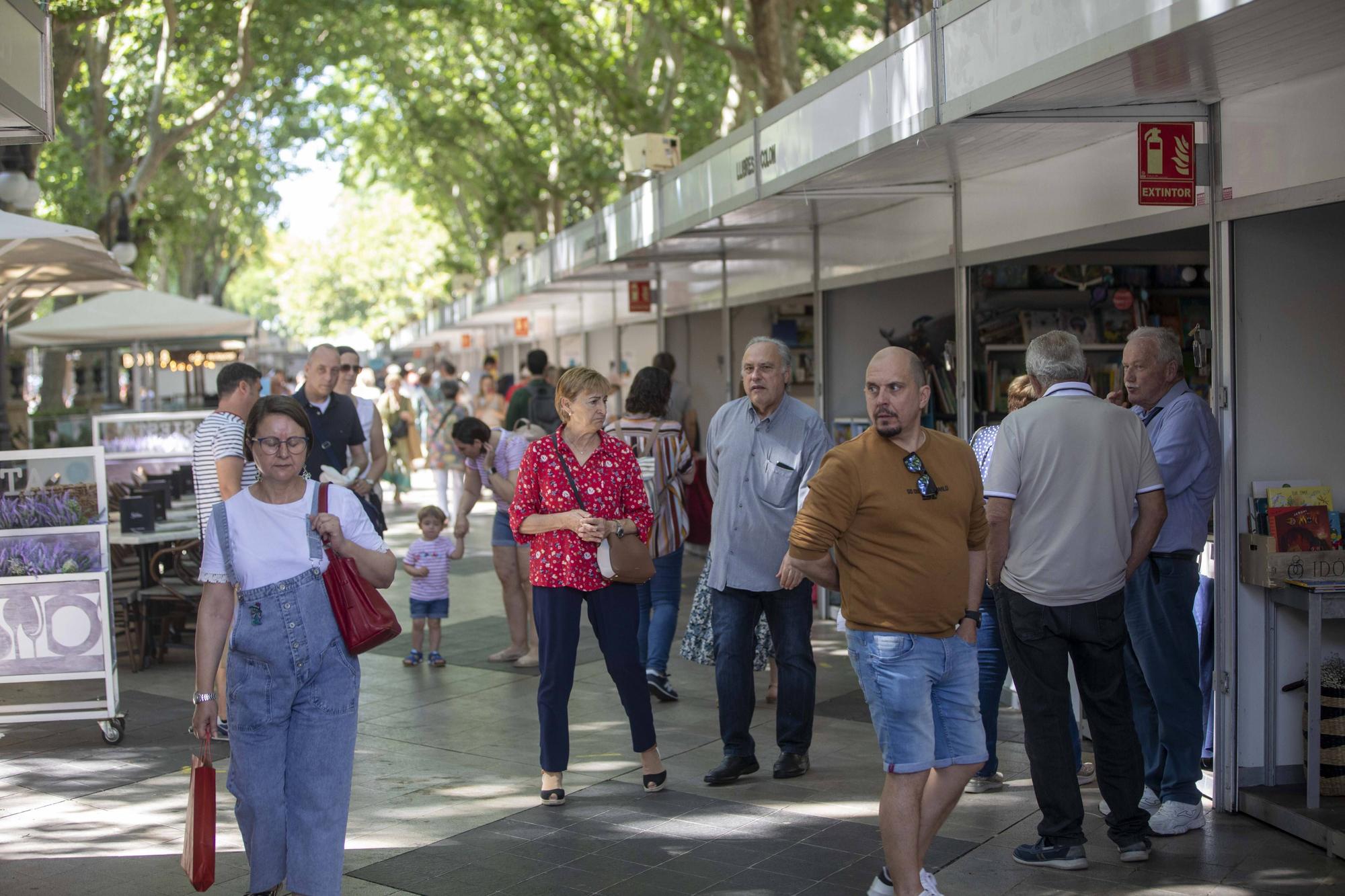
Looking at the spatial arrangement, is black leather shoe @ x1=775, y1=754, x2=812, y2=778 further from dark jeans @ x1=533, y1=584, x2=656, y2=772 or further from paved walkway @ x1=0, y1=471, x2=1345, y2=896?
dark jeans @ x1=533, y1=584, x2=656, y2=772

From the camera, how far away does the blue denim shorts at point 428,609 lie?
942 cm

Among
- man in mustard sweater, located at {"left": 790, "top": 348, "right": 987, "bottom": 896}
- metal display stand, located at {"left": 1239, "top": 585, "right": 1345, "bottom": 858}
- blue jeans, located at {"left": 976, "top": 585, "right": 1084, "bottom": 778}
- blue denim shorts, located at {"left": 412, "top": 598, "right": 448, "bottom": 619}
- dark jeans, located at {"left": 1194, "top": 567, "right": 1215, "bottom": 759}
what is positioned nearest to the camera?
man in mustard sweater, located at {"left": 790, "top": 348, "right": 987, "bottom": 896}

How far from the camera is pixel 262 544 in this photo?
14.3 feet

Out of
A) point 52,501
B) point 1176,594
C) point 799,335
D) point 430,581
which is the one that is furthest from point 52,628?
point 799,335

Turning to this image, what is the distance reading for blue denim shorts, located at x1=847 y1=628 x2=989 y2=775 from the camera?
4.56 meters

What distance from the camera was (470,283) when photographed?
123 feet

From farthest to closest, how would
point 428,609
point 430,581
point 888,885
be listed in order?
1. point 428,609
2. point 430,581
3. point 888,885

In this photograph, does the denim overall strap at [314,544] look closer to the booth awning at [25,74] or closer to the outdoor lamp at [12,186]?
the booth awning at [25,74]

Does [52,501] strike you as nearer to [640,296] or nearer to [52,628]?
[52,628]

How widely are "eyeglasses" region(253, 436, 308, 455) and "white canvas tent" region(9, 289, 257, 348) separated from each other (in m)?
13.9

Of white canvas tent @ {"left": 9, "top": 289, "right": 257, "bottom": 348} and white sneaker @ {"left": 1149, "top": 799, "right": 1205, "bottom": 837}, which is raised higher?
white canvas tent @ {"left": 9, "top": 289, "right": 257, "bottom": 348}

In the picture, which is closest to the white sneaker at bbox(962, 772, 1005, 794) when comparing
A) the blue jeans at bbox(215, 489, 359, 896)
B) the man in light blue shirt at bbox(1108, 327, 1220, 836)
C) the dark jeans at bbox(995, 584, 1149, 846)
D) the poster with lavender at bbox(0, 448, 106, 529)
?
the man in light blue shirt at bbox(1108, 327, 1220, 836)

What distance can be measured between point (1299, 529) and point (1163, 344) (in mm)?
909

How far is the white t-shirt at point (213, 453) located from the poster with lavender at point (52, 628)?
712mm
